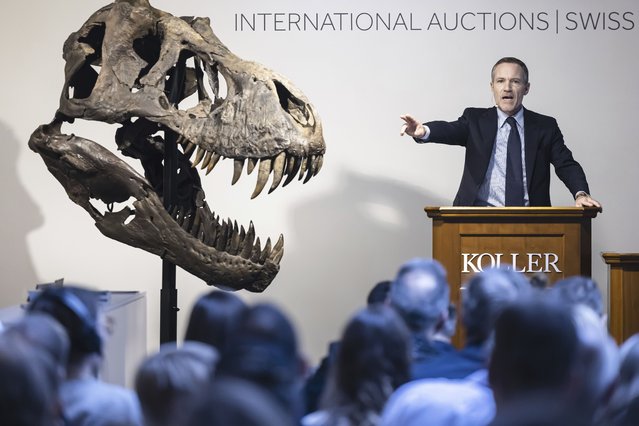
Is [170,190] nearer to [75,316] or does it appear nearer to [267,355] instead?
[75,316]

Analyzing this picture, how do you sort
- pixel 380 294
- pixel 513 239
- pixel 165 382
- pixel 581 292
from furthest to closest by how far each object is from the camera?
pixel 513 239 → pixel 380 294 → pixel 581 292 → pixel 165 382

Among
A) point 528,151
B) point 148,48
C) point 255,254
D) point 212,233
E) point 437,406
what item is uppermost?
point 148,48

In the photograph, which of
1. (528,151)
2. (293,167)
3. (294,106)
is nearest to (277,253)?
(293,167)

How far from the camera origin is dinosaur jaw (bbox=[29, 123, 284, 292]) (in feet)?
18.0

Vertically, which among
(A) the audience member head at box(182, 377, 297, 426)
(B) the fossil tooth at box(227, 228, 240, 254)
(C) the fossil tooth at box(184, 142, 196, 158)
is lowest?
(A) the audience member head at box(182, 377, 297, 426)

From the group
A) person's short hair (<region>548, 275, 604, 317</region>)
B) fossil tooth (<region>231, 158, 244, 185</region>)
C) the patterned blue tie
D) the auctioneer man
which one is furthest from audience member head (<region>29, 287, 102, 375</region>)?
the patterned blue tie

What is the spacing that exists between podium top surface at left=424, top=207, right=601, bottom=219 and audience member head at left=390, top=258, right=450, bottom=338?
2.37m

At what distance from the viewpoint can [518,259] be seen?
19.1 ft

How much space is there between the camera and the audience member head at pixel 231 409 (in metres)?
1.84

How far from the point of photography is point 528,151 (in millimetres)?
6953

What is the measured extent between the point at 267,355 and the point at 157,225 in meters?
3.18

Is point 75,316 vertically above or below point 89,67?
below

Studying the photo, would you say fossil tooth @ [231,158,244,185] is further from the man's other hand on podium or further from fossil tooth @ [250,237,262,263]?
the man's other hand on podium

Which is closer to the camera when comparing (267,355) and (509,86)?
(267,355)
